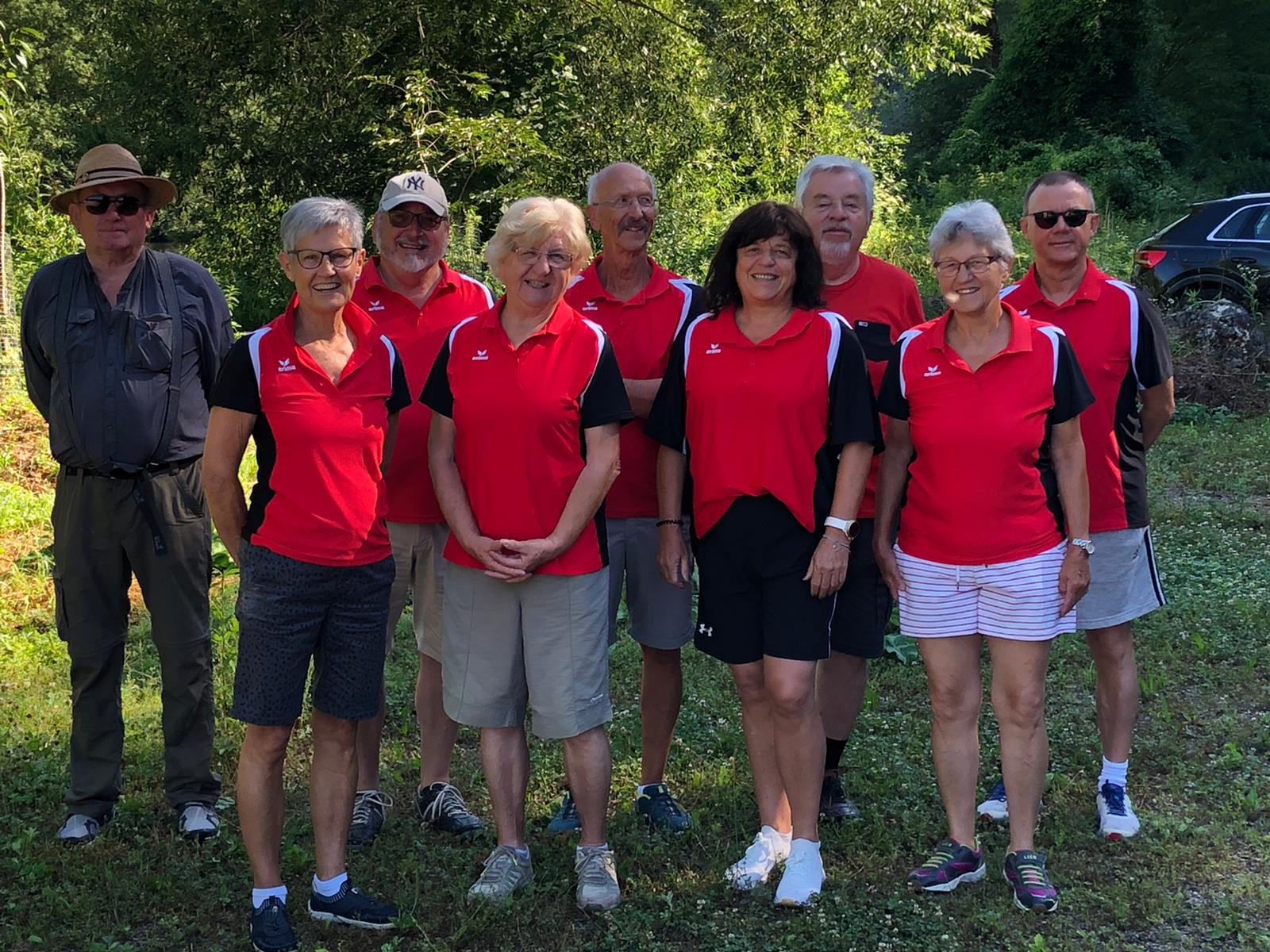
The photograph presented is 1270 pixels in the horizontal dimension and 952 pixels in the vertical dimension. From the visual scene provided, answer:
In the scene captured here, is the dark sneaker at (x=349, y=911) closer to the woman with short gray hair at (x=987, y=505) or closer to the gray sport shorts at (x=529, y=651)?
the gray sport shorts at (x=529, y=651)

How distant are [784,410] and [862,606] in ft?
2.89

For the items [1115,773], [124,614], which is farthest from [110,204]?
[1115,773]

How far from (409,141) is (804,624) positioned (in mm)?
9312

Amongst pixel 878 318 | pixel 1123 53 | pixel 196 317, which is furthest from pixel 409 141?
pixel 1123 53

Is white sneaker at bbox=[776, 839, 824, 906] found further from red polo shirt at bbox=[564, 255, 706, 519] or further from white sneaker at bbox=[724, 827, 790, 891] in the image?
red polo shirt at bbox=[564, 255, 706, 519]

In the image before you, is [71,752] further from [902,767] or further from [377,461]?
[902,767]

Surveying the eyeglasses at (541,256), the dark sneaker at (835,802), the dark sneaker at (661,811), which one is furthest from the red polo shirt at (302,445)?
the dark sneaker at (835,802)

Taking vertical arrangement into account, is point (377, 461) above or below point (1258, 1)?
below

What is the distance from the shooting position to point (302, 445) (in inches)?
133

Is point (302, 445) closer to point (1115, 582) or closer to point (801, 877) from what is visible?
point (801, 877)

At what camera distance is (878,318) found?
4.11 metres

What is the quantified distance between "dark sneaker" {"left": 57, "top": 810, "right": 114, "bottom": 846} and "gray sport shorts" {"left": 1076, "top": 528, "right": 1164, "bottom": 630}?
3.37 metres

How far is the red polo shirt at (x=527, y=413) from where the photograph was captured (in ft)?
11.6

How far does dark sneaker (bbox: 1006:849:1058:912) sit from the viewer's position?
3.65m
